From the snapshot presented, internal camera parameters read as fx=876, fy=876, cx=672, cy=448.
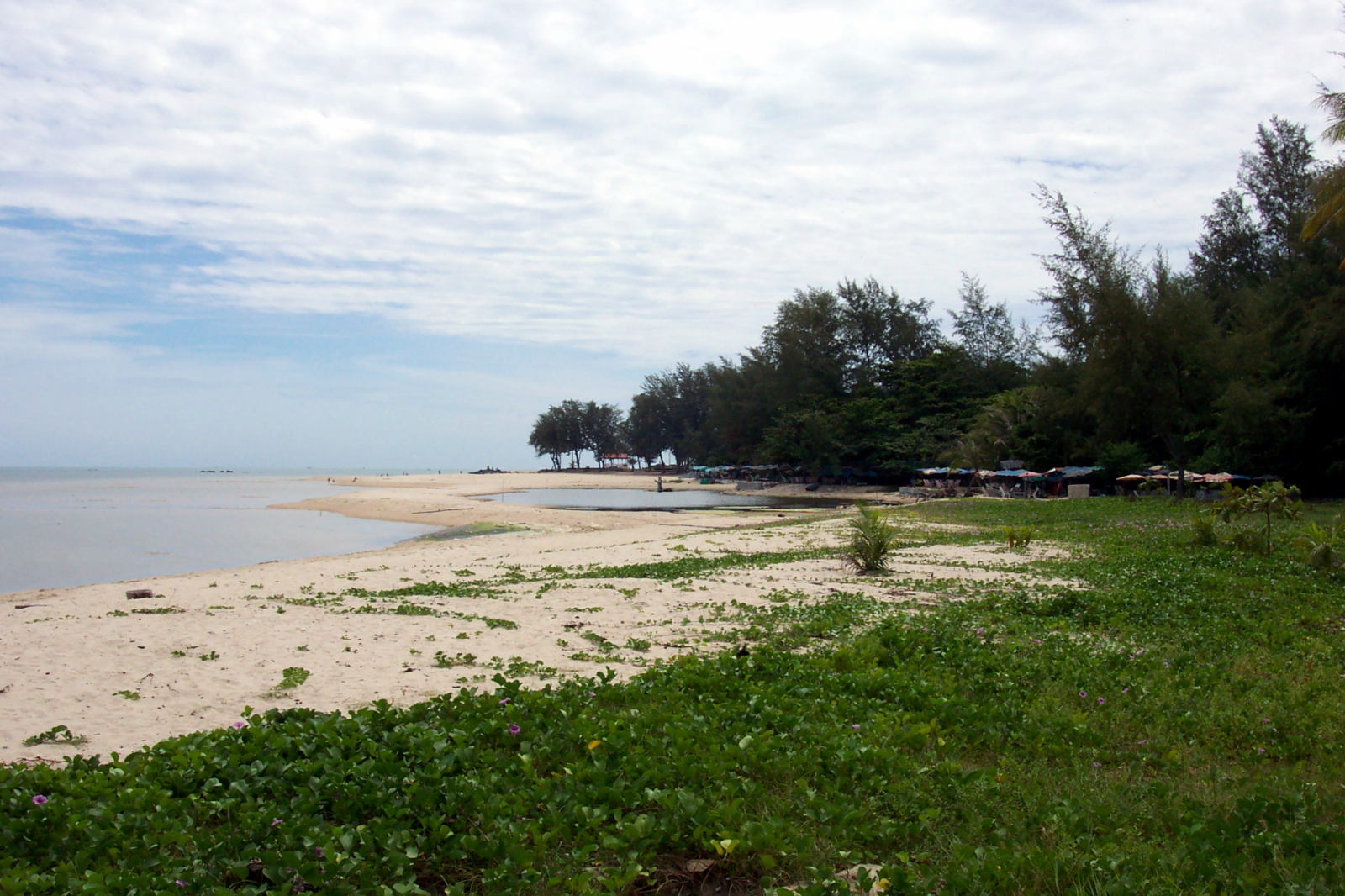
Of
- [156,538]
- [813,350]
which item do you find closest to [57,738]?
[156,538]

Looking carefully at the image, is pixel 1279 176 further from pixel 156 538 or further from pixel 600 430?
pixel 600 430

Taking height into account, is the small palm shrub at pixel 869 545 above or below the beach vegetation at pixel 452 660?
above

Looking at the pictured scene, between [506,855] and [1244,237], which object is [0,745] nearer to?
[506,855]

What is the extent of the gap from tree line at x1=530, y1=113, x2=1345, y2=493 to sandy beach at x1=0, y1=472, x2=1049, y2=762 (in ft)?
53.5

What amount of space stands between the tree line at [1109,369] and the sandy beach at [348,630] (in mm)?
16316

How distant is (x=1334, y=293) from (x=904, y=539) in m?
21.3

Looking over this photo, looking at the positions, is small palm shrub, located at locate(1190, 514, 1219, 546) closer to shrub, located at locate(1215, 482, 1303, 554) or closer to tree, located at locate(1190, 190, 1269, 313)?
shrub, located at locate(1215, 482, 1303, 554)

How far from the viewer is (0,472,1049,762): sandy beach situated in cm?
731

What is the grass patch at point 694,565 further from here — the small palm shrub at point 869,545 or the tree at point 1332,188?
the tree at point 1332,188

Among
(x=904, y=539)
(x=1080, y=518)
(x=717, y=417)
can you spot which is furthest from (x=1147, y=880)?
(x=717, y=417)

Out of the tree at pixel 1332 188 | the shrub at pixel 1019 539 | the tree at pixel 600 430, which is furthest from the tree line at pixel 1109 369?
the tree at pixel 600 430

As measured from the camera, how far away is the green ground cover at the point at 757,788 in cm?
376

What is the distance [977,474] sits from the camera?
5325 centimetres

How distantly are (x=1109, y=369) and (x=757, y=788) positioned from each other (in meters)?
35.4
